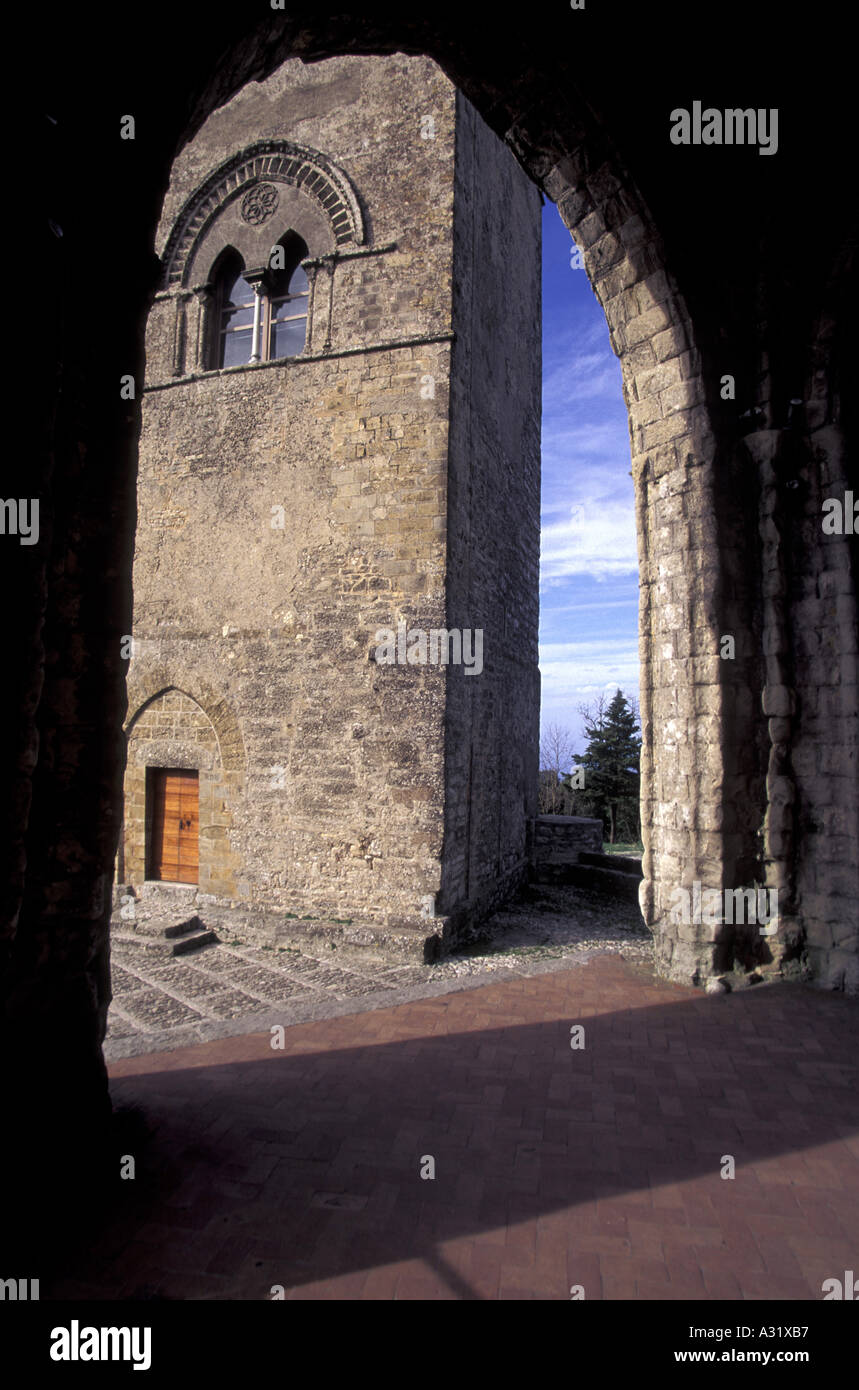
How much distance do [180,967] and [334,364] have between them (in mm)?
6624

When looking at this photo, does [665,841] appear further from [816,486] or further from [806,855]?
[816,486]

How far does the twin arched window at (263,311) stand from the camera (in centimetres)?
881

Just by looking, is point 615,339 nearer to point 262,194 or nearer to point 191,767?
point 262,194

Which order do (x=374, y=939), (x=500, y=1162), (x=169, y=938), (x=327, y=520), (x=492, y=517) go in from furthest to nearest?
(x=492, y=517) → (x=327, y=520) → (x=169, y=938) → (x=374, y=939) → (x=500, y=1162)

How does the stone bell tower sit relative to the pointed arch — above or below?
below

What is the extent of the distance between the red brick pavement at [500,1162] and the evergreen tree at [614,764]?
65.9ft

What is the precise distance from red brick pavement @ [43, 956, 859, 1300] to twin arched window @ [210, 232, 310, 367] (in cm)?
784

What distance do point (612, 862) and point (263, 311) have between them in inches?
364

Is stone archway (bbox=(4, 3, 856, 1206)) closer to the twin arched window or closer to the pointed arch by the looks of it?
the pointed arch

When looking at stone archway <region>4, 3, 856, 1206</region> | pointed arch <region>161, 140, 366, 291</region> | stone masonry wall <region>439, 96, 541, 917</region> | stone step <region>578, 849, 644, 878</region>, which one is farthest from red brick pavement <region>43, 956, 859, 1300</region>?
pointed arch <region>161, 140, 366, 291</region>

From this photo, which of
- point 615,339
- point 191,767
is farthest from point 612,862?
point 615,339

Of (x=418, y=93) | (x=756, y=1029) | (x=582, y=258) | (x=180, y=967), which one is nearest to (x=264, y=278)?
(x=418, y=93)

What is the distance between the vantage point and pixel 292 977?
21.4 feet

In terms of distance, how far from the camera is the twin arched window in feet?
28.9
